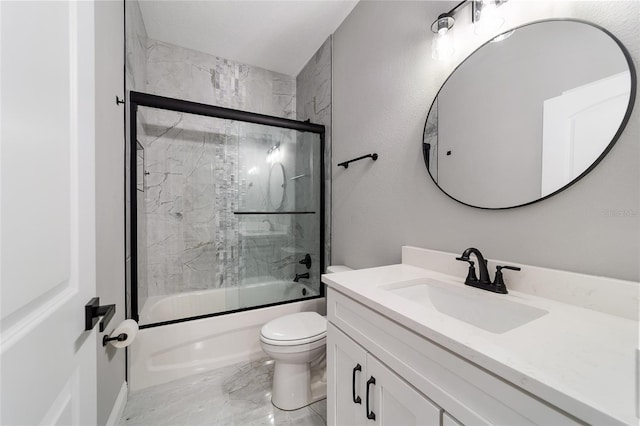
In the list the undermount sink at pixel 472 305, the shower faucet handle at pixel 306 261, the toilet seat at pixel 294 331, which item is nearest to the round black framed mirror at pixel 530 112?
the undermount sink at pixel 472 305

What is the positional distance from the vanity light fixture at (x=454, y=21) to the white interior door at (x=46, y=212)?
4.35 feet

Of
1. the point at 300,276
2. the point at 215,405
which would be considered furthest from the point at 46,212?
the point at 300,276

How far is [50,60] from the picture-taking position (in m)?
0.48

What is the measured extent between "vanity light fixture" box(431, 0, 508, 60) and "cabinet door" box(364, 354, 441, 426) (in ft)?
4.59

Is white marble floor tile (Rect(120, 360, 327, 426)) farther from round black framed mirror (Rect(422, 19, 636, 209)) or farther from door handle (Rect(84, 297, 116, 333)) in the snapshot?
round black framed mirror (Rect(422, 19, 636, 209))

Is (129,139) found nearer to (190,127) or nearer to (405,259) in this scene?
(190,127)

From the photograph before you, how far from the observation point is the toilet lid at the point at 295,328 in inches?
55.9

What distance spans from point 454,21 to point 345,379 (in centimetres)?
171

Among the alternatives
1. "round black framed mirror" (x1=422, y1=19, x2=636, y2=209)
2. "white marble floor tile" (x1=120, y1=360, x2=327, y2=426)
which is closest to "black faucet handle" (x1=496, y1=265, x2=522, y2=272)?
"round black framed mirror" (x1=422, y1=19, x2=636, y2=209)

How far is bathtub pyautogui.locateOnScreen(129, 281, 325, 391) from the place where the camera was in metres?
1.61

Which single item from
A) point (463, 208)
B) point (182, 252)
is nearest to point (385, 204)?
point (463, 208)

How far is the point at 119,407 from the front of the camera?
1348 millimetres

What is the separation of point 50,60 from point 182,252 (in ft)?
7.05

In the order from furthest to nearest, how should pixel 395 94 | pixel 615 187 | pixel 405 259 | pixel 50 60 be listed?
pixel 395 94, pixel 405 259, pixel 615 187, pixel 50 60
